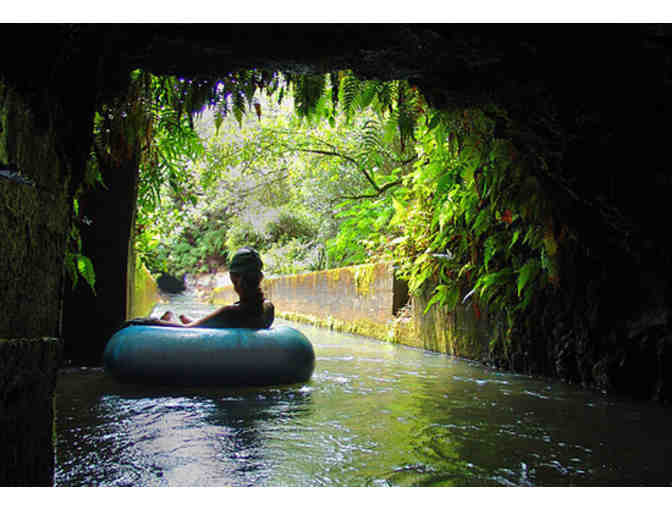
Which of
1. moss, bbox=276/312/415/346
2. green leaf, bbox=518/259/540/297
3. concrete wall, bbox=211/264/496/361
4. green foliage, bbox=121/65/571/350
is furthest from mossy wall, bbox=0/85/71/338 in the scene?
moss, bbox=276/312/415/346

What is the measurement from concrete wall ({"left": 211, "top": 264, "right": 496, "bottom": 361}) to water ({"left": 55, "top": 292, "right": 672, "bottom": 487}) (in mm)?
1865

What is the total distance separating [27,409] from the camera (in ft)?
7.04

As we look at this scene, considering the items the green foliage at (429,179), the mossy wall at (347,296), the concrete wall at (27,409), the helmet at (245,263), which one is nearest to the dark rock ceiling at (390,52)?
the green foliage at (429,179)

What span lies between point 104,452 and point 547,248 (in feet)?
13.0

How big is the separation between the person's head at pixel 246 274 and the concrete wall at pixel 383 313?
3140 mm

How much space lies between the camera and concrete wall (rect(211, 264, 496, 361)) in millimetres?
7544

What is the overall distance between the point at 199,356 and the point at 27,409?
2.90 m

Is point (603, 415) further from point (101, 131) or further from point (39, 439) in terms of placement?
point (101, 131)

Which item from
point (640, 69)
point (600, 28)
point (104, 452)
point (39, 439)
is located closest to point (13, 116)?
point (39, 439)

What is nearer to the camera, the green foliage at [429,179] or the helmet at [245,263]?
the green foliage at [429,179]

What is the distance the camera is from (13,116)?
6.93ft

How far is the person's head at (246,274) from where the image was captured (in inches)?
217

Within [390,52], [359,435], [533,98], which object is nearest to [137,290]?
[359,435]

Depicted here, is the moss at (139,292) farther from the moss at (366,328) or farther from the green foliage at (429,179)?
the moss at (366,328)
